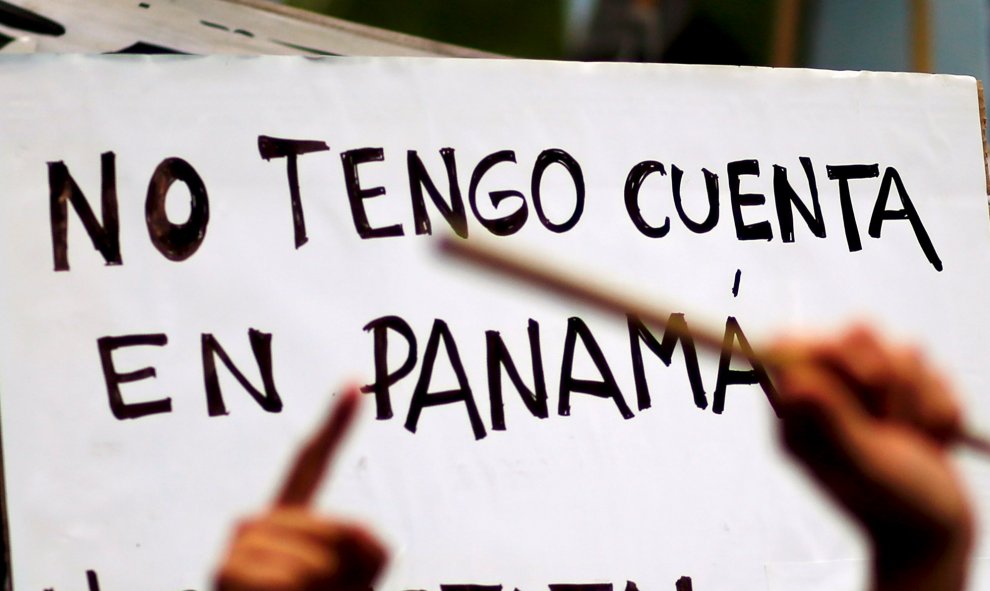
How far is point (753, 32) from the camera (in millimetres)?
3119

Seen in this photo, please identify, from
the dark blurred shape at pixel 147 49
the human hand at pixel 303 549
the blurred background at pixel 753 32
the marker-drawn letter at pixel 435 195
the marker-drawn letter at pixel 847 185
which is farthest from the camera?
the blurred background at pixel 753 32

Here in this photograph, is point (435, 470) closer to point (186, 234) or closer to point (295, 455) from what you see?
point (295, 455)

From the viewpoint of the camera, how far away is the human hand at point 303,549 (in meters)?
0.74

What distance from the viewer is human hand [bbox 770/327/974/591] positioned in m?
0.64

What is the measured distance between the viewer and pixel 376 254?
1.36 meters

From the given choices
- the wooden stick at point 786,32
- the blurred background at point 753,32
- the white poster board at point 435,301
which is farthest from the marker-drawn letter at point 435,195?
the wooden stick at point 786,32

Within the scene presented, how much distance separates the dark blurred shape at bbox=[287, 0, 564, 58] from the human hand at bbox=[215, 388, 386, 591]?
1.67m

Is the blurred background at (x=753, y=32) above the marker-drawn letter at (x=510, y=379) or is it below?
above

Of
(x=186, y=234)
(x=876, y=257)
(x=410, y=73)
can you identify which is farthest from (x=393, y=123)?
(x=876, y=257)

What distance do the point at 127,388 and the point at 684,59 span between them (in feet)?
7.03

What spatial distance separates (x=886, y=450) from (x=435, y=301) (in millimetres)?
784

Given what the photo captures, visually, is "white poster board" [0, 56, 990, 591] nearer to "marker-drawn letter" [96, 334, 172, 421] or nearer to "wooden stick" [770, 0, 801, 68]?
"marker-drawn letter" [96, 334, 172, 421]

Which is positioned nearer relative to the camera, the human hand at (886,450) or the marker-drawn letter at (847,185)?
the human hand at (886,450)

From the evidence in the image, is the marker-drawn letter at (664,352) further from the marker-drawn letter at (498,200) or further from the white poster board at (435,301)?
the marker-drawn letter at (498,200)
